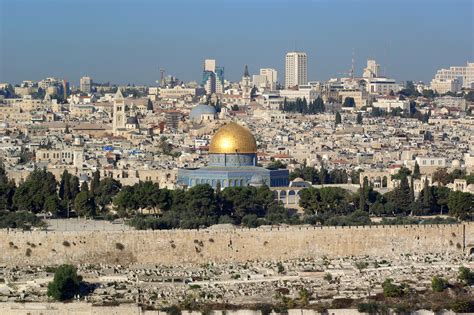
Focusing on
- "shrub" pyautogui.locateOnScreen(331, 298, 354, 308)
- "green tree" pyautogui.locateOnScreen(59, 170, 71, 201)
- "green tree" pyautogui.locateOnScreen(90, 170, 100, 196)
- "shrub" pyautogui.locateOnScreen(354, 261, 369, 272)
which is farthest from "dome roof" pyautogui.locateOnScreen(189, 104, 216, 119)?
"shrub" pyautogui.locateOnScreen(331, 298, 354, 308)

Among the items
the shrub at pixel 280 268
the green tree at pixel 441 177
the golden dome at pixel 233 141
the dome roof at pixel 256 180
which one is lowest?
the shrub at pixel 280 268

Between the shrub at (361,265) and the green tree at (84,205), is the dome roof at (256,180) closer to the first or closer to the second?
the green tree at (84,205)

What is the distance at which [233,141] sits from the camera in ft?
188

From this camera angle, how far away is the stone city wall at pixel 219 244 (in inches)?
1670

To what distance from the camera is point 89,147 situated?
77.8 metres

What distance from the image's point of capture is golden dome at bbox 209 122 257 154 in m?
57.3

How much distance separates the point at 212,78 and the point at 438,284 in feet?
409

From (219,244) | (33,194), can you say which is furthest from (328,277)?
(33,194)

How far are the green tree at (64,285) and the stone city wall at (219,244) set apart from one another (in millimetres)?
4007

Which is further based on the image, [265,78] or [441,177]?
[265,78]

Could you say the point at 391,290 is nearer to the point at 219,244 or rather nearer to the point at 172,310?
the point at 172,310

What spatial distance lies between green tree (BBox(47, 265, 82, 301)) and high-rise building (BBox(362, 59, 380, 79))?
431 ft

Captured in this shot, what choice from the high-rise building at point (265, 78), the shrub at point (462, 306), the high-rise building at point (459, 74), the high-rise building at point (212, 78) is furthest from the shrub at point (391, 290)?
the high-rise building at point (459, 74)

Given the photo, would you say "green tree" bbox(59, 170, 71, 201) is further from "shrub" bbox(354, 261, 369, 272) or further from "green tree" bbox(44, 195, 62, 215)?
"shrub" bbox(354, 261, 369, 272)
